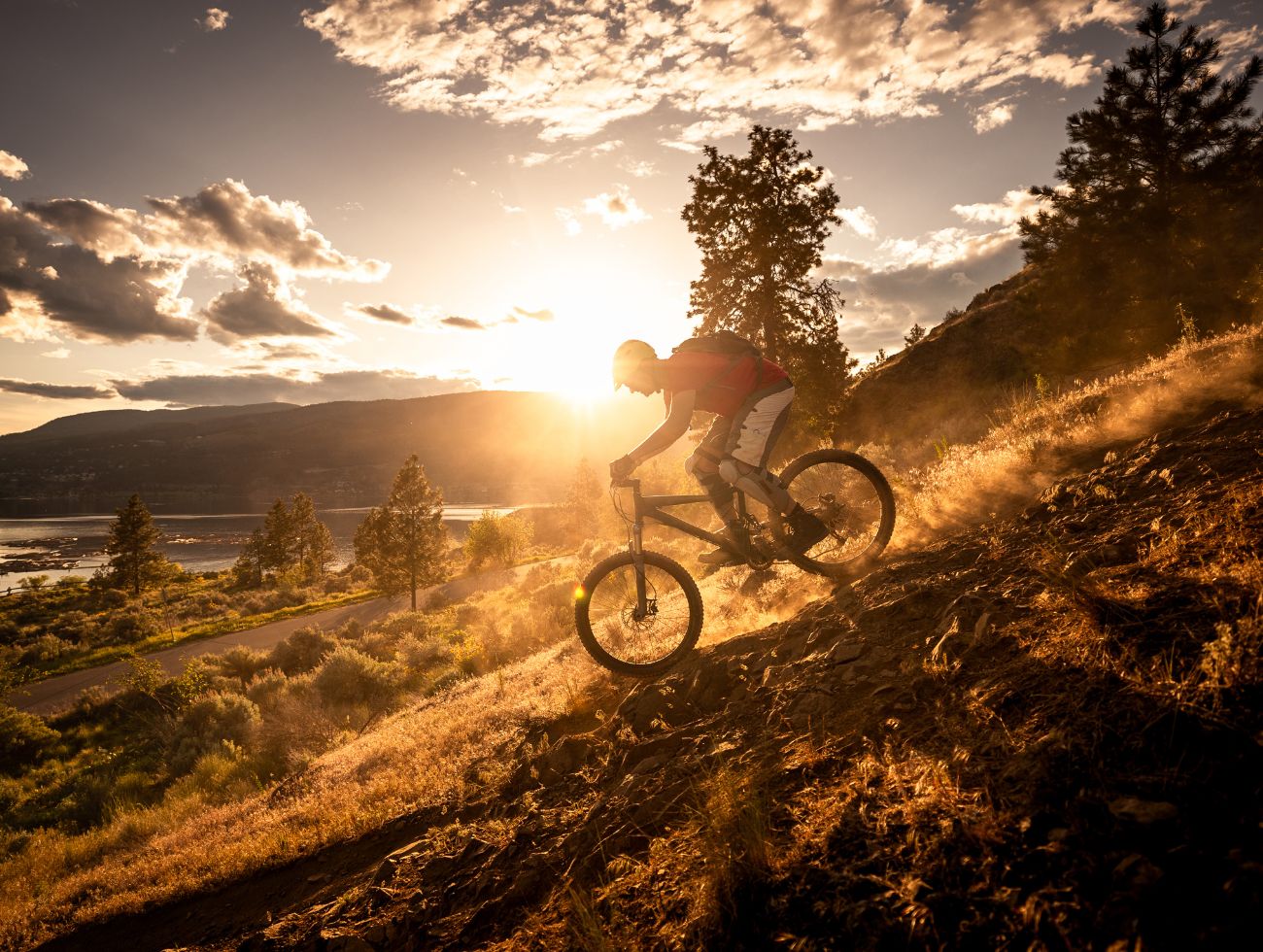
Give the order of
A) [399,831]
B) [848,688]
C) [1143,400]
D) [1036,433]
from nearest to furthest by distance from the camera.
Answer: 1. [848,688]
2. [399,831]
3. [1143,400]
4. [1036,433]

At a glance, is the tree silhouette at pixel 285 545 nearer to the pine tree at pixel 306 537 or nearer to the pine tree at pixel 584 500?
the pine tree at pixel 306 537

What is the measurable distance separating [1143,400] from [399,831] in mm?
9306

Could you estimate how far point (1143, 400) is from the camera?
720 cm

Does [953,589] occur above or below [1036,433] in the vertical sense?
below

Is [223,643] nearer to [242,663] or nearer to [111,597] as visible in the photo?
[242,663]


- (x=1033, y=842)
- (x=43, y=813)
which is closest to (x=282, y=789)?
(x=1033, y=842)

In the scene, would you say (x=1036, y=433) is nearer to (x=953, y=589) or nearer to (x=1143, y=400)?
(x=1143, y=400)

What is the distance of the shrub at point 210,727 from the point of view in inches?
809

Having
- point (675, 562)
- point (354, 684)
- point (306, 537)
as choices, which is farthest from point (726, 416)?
point (306, 537)

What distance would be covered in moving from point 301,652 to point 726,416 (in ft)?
115

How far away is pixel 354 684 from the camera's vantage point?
22141mm

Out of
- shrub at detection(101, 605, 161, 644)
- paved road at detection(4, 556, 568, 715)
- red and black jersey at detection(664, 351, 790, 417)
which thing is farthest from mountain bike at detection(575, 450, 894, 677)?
shrub at detection(101, 605, 161, 644)

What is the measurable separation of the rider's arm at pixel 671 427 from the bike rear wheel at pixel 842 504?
53.7 inches

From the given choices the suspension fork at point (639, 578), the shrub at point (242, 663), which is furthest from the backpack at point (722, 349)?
the shrub at point (242, 663)
